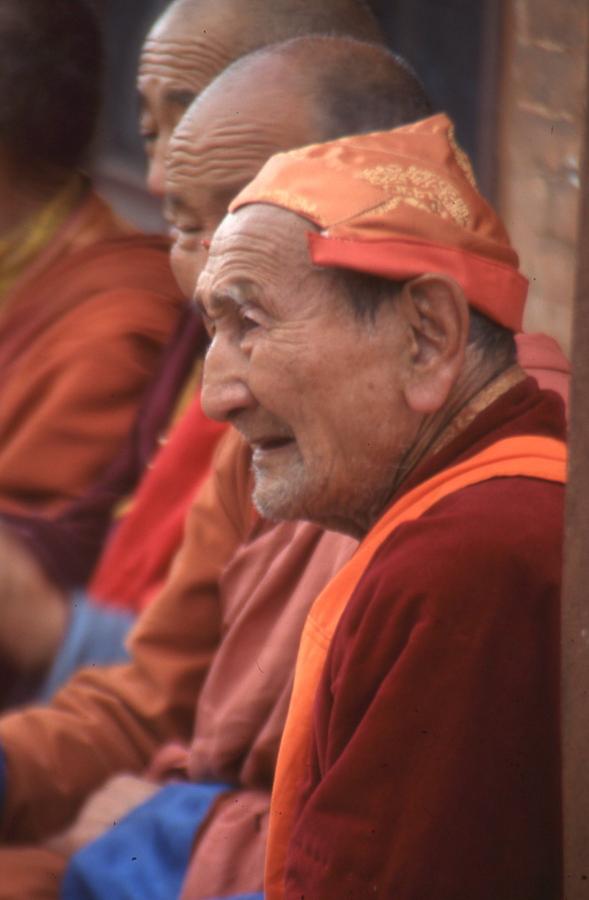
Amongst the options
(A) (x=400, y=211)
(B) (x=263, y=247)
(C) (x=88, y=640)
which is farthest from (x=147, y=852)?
(A) (x=400, y=211)

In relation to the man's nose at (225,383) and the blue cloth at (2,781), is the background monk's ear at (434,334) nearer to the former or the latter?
the man's nose at (225,383)

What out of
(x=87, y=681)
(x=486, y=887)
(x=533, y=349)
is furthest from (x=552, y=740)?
(x=87, y=681)

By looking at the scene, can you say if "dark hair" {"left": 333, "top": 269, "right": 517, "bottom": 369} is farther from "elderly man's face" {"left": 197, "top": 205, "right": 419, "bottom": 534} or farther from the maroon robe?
the maroon robe

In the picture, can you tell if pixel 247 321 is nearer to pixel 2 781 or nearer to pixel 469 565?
pixel 469 565

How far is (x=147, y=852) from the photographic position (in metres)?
2.76

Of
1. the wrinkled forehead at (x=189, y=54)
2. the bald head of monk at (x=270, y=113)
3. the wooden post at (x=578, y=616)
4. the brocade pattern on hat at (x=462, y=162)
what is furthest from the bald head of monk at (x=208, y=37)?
the wooden post at (x=578, y=616)

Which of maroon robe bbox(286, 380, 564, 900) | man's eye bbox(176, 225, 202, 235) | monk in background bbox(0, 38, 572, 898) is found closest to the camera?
maroon robe bbox(286, 380, 564, 900)

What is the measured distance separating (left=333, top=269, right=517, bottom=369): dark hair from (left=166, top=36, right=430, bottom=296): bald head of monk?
804 millimetres

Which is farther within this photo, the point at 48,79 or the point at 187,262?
the point at 48,79

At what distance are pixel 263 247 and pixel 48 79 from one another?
6.54 feet

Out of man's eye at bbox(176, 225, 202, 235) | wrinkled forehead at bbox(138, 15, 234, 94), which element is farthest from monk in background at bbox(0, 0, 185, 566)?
man's eye at bbox(176, 225, 202, 235)

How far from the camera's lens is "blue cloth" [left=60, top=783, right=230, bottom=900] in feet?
8.87

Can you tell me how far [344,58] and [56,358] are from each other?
118cm

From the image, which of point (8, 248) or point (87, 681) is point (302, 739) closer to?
point (87, 681)
